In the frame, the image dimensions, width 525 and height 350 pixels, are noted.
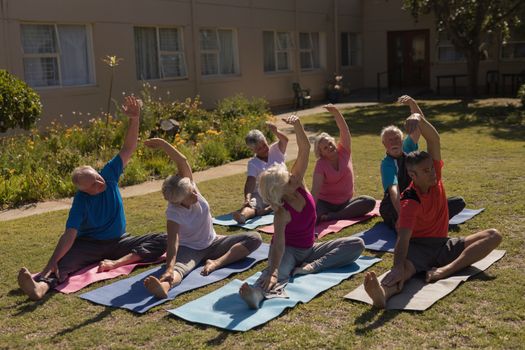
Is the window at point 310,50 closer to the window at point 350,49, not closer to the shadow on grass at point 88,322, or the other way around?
the window at point 350,49

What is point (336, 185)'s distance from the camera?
6867mm

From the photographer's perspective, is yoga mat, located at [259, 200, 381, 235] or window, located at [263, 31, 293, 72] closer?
yoga mat, located at [259, 200, 381, 235]

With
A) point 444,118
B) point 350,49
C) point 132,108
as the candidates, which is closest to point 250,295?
point 132,108

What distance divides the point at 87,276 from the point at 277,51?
1694 cm

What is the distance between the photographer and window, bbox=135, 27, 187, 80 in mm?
15977

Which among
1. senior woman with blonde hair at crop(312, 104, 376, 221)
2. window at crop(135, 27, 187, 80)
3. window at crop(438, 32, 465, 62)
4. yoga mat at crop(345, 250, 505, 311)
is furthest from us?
window at crop(438, 32, 465, 62)

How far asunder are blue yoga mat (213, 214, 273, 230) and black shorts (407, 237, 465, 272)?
2303mm

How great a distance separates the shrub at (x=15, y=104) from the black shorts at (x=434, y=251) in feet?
22.8

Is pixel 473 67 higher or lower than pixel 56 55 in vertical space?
lower

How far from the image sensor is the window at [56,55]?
13.2 meters

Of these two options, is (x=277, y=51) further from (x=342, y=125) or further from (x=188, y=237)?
(x=188, y=237)

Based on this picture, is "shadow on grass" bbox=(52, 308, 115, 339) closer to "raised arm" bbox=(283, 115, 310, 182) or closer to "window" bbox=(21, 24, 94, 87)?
"raised arm" bbox=(283, 115, 310, 182)

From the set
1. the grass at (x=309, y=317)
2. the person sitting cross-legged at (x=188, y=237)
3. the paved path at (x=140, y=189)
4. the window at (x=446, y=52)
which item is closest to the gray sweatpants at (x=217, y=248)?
the person sitting cross-legged at (x=188, y=237)

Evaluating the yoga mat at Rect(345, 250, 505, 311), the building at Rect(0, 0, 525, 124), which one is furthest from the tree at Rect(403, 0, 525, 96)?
the yoga mat at Rect(345, 250, 505, 311)
